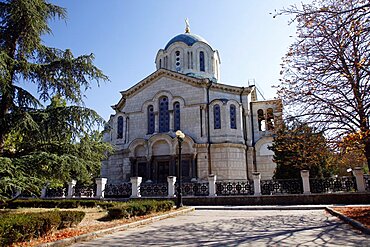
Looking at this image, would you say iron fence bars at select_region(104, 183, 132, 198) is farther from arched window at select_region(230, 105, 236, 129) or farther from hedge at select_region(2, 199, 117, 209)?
arched window at select_region(230, 105, 236, 129)

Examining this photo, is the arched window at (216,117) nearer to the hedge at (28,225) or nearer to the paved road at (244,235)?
the paved road at (244,235)

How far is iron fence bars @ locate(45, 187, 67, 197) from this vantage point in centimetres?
2228

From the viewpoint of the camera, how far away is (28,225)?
7109mm

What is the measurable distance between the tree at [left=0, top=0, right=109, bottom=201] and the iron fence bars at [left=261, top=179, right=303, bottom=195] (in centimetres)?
1063

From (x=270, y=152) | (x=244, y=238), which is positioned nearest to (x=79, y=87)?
(x=244, y=238)

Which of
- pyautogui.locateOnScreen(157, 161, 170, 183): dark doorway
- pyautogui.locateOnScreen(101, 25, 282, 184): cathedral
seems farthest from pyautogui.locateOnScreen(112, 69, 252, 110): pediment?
pyautogui.locateOnScreen(157, 161, 170, 183): dark doorway

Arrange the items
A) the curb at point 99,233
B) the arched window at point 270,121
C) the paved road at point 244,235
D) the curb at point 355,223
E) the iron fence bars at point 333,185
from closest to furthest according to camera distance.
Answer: the curb at point 99,233 → the paved road at point 244,235 → the curb at point 355,223 → the arched window at point 270,121 → the iron fence bars at point 333,185

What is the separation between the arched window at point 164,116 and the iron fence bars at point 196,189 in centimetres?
798

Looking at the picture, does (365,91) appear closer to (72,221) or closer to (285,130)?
(285,130)

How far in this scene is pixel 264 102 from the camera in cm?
2798

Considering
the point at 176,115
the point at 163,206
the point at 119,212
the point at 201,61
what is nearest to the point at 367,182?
the point at 163,206

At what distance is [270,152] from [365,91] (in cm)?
1723

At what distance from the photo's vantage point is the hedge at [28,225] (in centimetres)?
653

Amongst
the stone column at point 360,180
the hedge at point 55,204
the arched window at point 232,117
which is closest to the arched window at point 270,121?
the arched window at point 232,117
